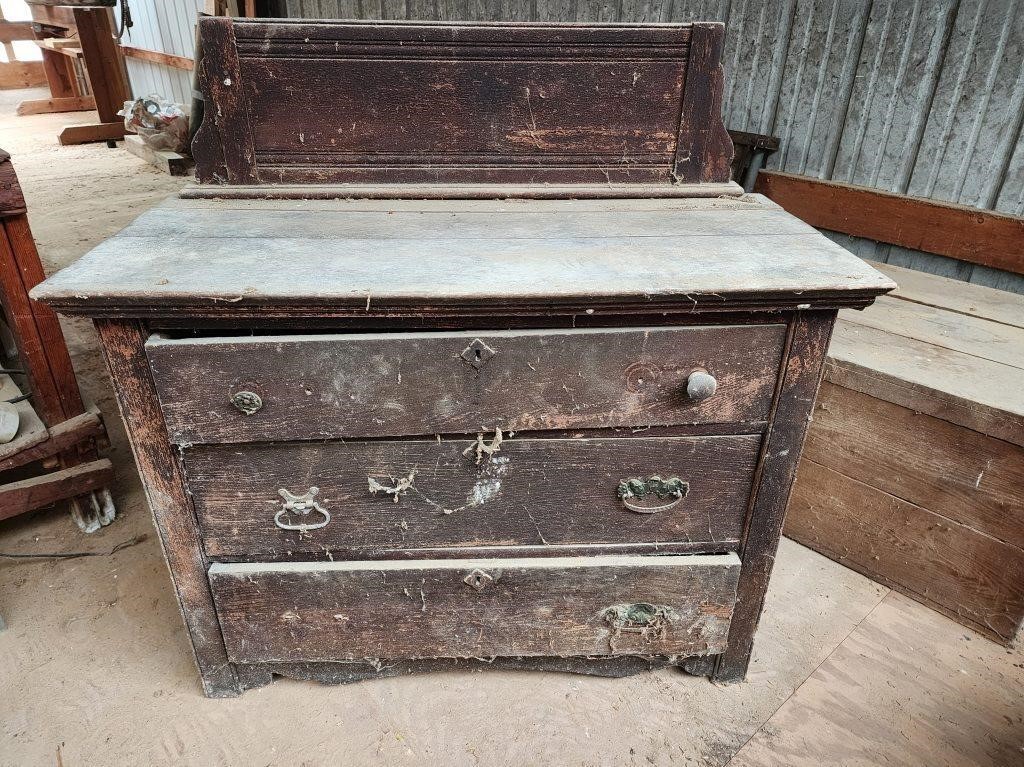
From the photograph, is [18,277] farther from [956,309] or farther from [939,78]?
[939,78]

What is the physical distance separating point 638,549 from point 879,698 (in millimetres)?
746

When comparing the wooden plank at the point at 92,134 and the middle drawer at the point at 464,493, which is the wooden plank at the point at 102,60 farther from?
the middle drawer at the point at 464,493

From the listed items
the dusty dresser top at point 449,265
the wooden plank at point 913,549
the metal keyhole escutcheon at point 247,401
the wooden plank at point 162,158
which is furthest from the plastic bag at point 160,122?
the wooden plank at point 913,549

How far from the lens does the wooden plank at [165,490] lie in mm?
1100

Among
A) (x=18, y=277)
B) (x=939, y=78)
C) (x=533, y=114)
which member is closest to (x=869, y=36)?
(x=939, y=78)

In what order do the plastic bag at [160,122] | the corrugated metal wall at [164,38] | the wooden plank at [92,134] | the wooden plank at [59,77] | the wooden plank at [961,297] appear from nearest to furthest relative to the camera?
the wooden plank at [961,297]
the plastic bag at [160,122]
the corrugated metal wall at [164,38]
the wooden plank at [92,134]
the wooden plank at [59,77]

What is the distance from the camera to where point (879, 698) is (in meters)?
1.53

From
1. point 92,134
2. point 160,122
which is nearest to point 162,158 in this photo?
point 160,122

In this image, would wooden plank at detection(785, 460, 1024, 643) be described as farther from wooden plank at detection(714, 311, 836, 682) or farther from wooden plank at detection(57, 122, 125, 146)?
wooden plank at detection(57, 122, 125, 146)

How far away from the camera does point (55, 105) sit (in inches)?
350

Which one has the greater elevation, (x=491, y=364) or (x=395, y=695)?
(x=491, y=364)

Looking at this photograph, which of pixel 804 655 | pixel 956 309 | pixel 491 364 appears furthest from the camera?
pixel 956 309

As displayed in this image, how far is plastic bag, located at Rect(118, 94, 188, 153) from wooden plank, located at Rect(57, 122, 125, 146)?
1.25 metres

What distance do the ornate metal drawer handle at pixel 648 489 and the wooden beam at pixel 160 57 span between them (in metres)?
6.22
